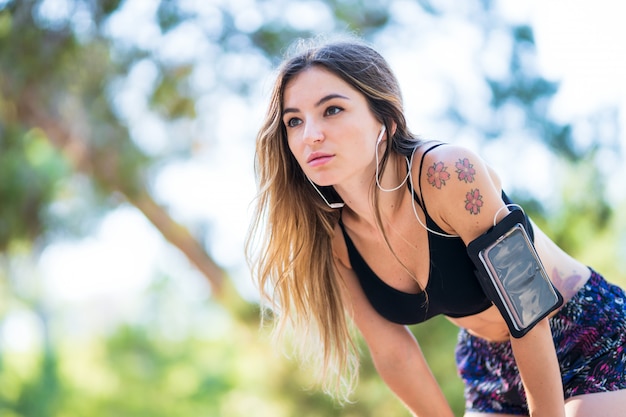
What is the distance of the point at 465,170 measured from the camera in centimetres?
185

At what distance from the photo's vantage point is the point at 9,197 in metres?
6.59

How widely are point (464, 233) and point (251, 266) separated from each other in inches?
30.4

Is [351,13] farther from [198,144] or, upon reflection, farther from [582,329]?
[582,329]

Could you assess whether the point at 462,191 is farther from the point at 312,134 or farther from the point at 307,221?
the point at 307,221

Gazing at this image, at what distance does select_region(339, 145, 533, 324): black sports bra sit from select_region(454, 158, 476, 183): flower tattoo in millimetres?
118

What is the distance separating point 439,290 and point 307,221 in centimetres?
47

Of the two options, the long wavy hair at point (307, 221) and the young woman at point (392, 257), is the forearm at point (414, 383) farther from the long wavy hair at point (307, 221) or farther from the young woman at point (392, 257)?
the long wavy hair at point (307, 221)

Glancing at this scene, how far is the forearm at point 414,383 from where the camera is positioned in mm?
2236

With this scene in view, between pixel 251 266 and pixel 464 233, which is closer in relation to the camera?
pixel 464 233

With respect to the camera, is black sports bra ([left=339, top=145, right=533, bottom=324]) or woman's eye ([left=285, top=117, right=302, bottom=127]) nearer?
black sports bra ([left=339, top=145, right=533, bottom=324])

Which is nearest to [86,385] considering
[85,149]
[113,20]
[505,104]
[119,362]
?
[119,362]

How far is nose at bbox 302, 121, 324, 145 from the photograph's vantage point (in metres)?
1.96

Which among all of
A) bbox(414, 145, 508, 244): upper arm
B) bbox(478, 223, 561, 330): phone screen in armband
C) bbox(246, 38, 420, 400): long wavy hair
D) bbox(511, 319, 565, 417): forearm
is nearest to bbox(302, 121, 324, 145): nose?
bbox(246, 38, 420, 400): long wavy hair

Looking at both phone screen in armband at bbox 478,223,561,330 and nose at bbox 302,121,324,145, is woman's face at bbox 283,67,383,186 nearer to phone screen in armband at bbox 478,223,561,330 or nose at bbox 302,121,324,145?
nose at bbox 302,121,324,145
